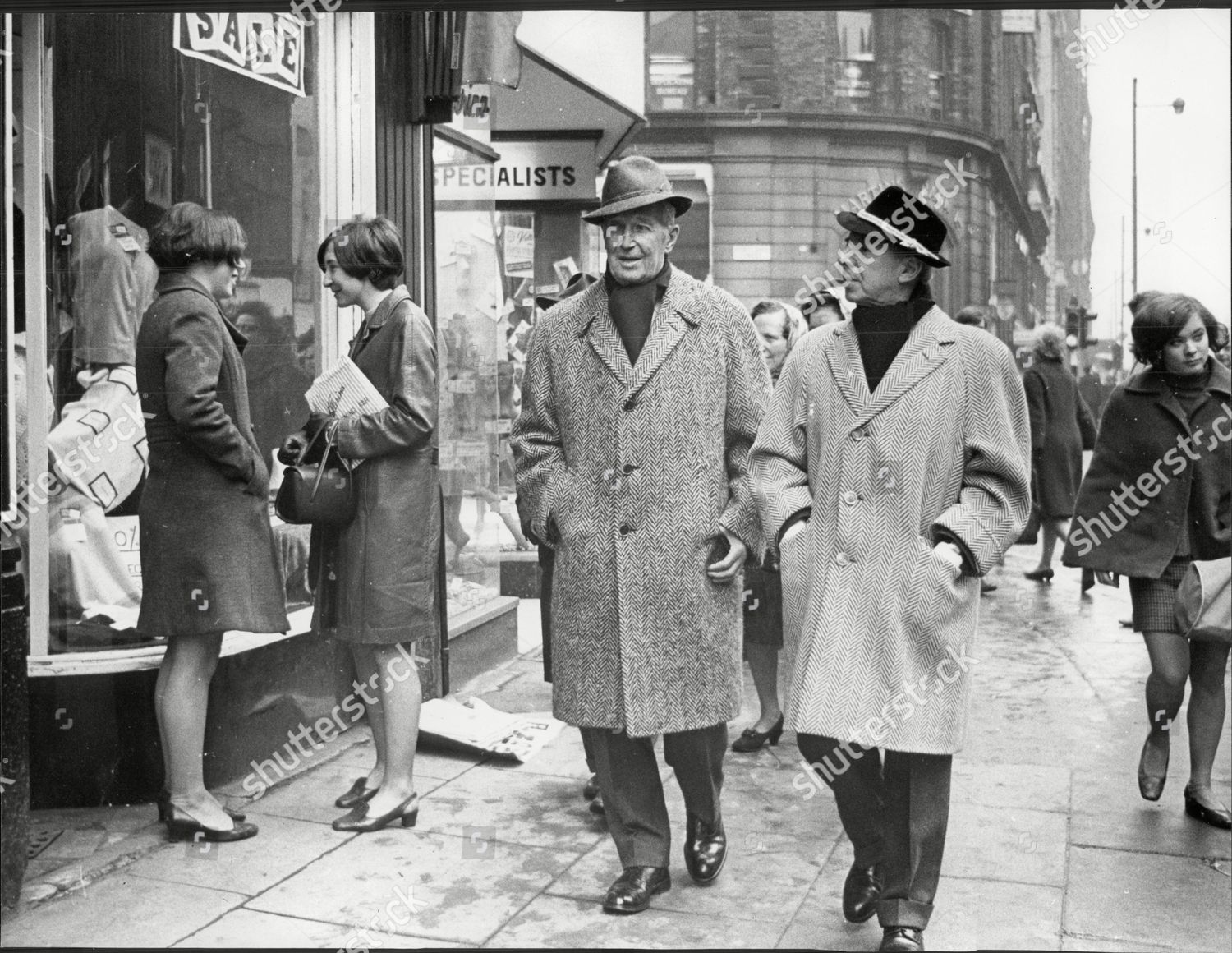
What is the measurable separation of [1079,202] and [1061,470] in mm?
5500

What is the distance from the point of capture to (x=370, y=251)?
16.2ft

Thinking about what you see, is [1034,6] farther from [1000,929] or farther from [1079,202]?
[1000,929]

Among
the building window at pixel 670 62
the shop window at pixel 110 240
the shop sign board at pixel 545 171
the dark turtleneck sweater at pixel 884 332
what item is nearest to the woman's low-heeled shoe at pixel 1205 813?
the dark turtleneck sweater at pixel 884 332

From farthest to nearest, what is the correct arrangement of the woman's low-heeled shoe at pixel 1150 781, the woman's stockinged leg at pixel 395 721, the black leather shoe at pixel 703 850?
the woman's low-heeled shoe at pixel 1150 781
the woman's stockinged leg at pixel 395 721
the black leather shoe at pixel 703 850

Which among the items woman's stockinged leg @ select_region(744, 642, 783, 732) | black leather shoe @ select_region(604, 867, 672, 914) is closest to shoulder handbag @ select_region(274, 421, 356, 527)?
black leather shoe @ select_region(604, 867, 672, 914)

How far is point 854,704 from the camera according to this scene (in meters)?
3.89

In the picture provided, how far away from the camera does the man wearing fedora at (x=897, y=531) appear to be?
152 inches

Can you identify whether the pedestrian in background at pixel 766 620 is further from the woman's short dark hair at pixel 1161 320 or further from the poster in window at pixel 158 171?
the poster in window at pixel 158 171

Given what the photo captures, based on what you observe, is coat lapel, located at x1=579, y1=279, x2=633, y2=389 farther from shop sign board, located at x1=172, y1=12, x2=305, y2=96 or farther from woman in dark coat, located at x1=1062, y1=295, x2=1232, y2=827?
woman in dark coat, located at x1=1062, y1=295, x2=1232, y2=827

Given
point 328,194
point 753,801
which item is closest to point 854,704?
point 753,801

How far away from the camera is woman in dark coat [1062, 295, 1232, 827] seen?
Answer: 17.3ft

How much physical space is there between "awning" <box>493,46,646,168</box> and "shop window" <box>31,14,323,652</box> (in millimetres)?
1973

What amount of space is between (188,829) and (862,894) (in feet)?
6.92

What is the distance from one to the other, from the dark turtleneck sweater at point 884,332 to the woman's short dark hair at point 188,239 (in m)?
2.08
